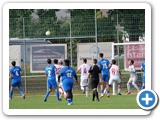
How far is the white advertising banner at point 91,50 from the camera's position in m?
24.0

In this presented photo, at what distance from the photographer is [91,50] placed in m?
24.1

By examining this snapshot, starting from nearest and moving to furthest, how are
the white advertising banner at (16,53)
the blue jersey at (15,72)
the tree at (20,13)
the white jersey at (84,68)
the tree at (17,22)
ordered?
the blue jersey at (15,72)
the white jersey at (84,68)
the tree at (20,13)
the tree at (17,22)
the white advertising banner at (16,53)

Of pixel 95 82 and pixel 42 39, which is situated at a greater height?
pixel 42 39

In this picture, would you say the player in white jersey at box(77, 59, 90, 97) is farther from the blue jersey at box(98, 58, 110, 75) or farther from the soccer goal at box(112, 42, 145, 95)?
the soccer goal at box(112, 42, 145, 95)

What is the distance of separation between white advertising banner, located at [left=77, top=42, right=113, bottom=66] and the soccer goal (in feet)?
1.17

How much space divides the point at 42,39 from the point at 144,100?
45.5ft

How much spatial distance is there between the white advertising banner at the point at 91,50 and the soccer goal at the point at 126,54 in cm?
36

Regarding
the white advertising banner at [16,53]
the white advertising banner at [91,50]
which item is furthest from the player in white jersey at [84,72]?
the white advertising banner at [16,53]

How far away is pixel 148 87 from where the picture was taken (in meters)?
11.9

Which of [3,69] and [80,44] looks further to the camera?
[80,44]

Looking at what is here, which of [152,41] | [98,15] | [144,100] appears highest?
[98,15]

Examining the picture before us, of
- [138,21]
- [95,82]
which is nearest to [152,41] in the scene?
[95,82]

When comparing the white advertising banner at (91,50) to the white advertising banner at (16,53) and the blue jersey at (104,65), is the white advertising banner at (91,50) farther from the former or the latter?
the white advertising banner at (16,53)

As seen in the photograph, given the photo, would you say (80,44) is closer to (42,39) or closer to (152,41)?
(42,39)
